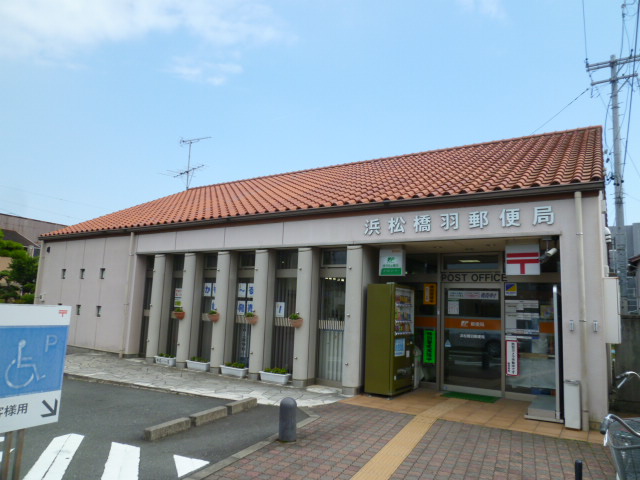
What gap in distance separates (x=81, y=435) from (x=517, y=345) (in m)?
8.61

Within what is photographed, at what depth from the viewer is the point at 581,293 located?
843 cm

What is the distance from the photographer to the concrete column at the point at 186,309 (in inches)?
559

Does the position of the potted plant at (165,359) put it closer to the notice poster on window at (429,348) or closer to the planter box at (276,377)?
the planter box at (276,377)

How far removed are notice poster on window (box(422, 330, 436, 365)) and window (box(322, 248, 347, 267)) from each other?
2.83m

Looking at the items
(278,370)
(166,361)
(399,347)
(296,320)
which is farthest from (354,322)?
(166,361)

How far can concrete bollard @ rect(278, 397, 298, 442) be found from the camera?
6.98 metres

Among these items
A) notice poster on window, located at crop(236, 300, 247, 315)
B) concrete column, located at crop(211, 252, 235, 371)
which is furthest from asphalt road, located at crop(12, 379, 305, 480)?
notice poster on window, located at crop(236, 300, 247, 315)

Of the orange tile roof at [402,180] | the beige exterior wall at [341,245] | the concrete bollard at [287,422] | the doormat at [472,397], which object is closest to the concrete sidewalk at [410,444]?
the concrete bollard at [287,422]

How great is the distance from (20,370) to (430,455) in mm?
5345

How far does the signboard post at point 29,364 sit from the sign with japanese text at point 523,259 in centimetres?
817

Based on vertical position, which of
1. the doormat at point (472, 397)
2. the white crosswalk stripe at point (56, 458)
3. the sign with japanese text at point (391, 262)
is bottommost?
the white crosswalk stripe at point (56, 458)

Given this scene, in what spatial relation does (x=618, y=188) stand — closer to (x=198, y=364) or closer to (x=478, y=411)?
(x=478, y=411)

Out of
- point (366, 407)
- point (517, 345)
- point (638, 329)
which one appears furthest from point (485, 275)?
point (366, 407)

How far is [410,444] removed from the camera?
23.4 feet
